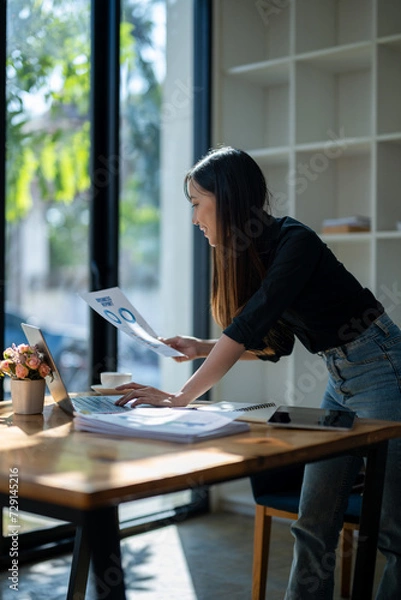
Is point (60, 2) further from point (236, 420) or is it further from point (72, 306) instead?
point (72, 306)

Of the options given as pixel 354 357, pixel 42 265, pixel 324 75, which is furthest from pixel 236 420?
pixel 42 265

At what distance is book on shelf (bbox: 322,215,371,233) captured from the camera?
Result: 346cm

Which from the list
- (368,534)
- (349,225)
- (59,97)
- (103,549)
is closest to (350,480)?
(368,534)

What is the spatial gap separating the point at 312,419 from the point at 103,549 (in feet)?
2.10

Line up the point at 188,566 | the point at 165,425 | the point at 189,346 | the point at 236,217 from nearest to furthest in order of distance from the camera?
the point at 165,425, the point at 236,217, the point at 189,346, the point at 188,566

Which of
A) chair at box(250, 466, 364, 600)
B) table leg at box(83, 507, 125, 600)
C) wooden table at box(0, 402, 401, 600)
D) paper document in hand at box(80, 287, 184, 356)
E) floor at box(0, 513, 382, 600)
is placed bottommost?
floor at box(0, 513, 382, 600)

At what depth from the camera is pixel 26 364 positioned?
1865 mm

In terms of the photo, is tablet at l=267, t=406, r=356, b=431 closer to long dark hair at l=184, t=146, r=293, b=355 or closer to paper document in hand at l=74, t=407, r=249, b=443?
paper document in hand at l=74, t=407, r=249, b=443

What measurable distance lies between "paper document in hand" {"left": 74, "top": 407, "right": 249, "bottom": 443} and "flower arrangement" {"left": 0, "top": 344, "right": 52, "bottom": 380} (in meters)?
0.21

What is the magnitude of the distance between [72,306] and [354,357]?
18.5 ft

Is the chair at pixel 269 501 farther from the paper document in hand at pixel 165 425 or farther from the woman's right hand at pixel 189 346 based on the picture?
the paper document in hand at pixel 165 425

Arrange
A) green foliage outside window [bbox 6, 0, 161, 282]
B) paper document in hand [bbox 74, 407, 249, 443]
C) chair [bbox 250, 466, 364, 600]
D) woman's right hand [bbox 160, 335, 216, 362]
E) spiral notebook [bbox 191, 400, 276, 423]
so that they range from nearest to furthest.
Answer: paper document in hand [bbox 74, 407, 249, 443] → spiral notebook [bbox 191, 400, 276, 423] → woman's right hand [bbox 160, 335, 216, 362] → chair [bbox 250, 466, 364, 600] → green foliage outside window [bbox 6, 0, 161, 282]

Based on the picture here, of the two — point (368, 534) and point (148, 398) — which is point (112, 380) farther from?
point (368, 534)

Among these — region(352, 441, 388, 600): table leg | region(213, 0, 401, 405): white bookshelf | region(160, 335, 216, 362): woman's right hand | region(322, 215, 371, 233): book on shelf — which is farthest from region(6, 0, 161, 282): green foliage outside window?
region(352, 441, 388, 600): table leg
